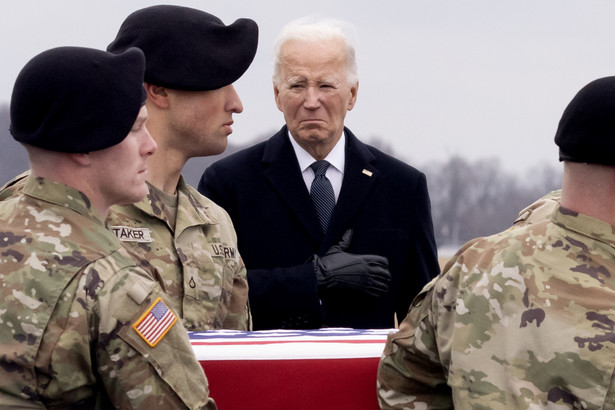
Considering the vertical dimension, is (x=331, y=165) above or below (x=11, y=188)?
below

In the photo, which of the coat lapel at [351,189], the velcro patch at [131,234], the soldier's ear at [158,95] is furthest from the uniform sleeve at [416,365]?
the coat lapel at [351,189]

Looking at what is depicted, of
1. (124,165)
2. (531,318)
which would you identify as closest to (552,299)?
(531,318)

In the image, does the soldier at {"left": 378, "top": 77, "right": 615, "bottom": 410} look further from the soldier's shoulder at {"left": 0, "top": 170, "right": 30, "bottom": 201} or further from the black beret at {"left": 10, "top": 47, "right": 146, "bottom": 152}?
the soldier's shoulder at {"left": 0, "top": 170, "right": 30, "bottom": 201}

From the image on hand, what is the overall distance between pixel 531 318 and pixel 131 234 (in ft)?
3.94

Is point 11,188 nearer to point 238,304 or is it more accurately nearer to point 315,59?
point 238,304

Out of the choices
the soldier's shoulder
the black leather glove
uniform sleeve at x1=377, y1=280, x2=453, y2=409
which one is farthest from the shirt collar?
uniform sleeve at x1=377, y1=280, x2=453, y2=409

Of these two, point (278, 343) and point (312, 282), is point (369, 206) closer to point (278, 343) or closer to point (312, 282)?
point (312, 282)

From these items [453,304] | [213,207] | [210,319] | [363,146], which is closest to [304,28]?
[363,146]

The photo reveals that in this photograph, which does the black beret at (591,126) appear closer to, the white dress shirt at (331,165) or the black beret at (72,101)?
the black beret at (72,101)

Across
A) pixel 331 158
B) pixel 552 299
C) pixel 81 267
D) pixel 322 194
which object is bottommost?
pixel 322 194

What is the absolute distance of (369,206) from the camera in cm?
393

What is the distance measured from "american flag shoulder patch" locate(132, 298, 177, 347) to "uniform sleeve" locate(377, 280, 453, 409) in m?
0.60

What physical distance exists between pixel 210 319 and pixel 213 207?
422 millimetres

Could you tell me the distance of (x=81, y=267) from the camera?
2121mm
